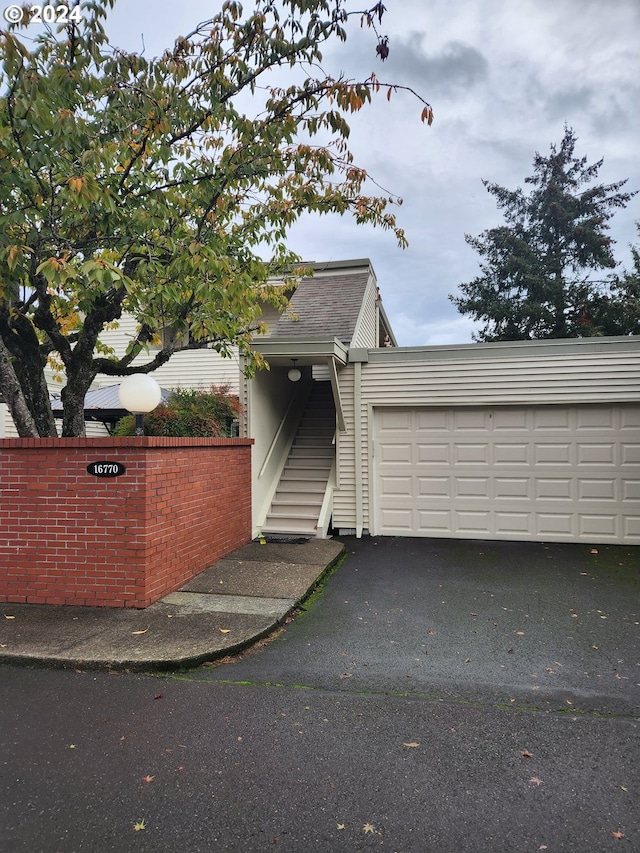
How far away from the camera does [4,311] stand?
5.42 metres

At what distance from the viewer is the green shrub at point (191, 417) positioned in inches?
270

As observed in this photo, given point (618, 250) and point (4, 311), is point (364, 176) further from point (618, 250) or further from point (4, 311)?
point (618, 250)

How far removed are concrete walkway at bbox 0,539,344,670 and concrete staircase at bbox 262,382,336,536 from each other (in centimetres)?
206

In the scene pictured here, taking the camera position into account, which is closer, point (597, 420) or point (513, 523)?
point (597, 420)

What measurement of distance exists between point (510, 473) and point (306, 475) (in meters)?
3.33

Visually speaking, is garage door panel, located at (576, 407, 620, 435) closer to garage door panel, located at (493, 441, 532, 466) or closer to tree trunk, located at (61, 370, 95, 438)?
garage door panel, located at (493, 441, 532, 466)

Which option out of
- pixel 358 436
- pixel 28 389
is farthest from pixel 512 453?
pixel 28 389

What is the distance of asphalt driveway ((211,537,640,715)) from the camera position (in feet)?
11.4

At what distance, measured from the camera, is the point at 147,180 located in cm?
556

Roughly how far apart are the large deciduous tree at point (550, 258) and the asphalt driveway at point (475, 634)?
18.8 metres

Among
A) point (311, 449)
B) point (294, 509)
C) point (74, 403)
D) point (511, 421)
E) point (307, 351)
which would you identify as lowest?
point (294, 509)

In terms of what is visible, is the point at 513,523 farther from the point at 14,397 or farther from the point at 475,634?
the point at 14,397

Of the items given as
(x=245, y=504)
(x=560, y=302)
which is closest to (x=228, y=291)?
(x=245, y=504)

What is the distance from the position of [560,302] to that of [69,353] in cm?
2258
